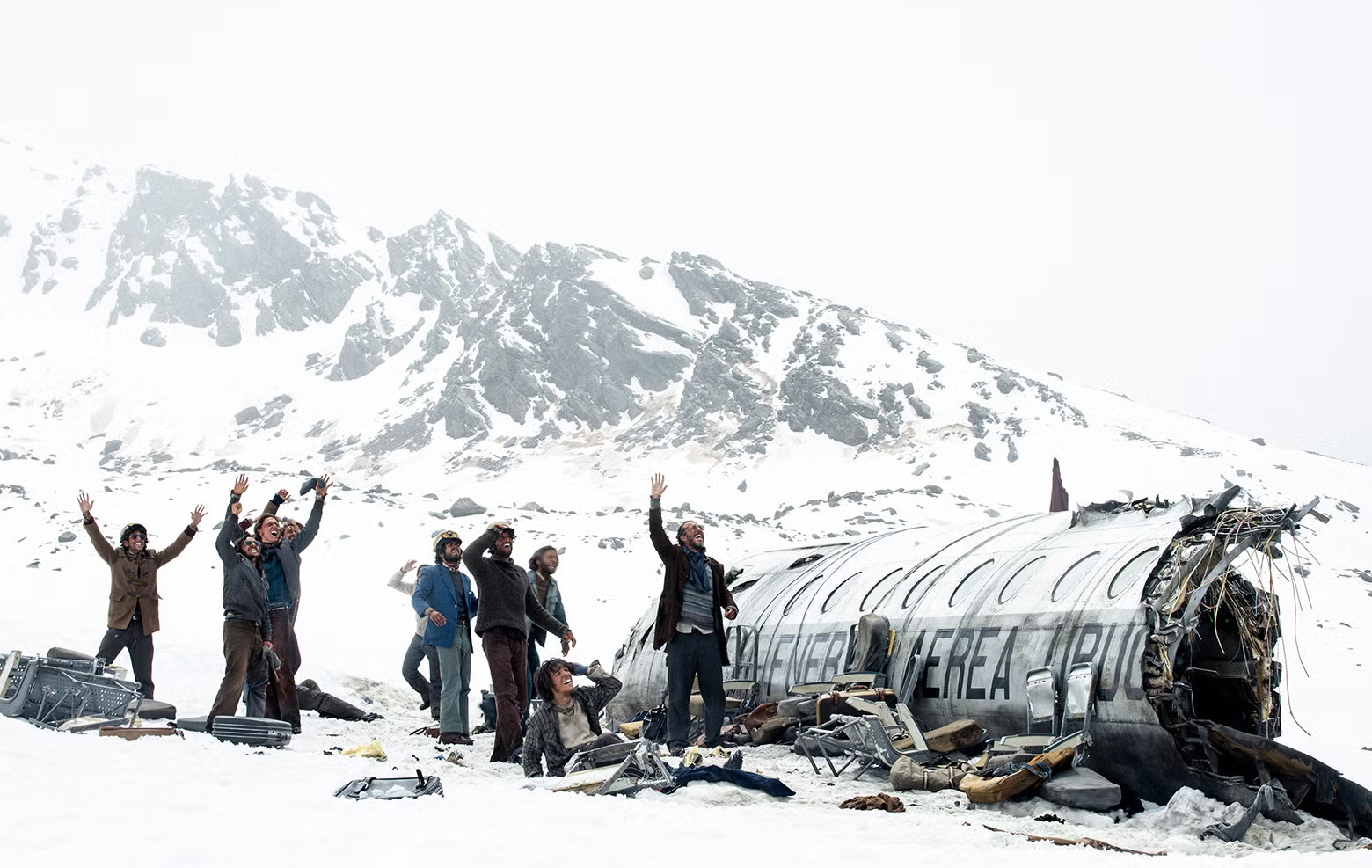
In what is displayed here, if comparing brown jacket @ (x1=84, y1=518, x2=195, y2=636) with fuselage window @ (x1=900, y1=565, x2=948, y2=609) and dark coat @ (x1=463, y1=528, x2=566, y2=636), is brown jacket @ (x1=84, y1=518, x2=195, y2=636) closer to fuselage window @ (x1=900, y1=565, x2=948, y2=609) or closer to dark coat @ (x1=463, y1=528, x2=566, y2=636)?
dark coat @ (x1=463, y1=528, x2=566, y2=636)

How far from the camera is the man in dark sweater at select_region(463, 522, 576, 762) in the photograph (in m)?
10.3

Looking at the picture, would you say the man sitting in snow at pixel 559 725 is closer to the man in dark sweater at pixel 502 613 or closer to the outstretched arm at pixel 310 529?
the man in dark sweater at pixel 502 613

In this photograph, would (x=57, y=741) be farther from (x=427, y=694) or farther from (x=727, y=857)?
(x=427, y=694)

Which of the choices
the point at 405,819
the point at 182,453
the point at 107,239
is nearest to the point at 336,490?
the point at 405,819

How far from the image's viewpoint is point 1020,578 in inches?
399

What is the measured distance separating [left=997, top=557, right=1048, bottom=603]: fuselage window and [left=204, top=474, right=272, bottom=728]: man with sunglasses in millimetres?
6486

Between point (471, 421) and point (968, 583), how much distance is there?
7661 centimetres

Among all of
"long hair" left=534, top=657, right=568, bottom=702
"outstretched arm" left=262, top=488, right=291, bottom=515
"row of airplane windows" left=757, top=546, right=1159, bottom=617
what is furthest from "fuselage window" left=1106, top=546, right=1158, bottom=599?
"outstretched arm" left=262, top=488, right=291, bottom=515

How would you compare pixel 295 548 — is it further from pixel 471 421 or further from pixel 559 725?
pixel 471 421

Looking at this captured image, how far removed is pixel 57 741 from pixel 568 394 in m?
80.0

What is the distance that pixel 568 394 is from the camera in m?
87.8

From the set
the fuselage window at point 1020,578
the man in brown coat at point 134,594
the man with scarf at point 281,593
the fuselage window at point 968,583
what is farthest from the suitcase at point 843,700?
the man in brown coat at point 134,594

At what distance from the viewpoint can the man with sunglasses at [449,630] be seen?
11102 mm

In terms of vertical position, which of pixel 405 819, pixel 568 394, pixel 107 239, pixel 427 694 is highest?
pixel 107 239
